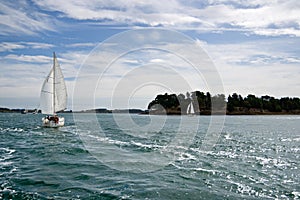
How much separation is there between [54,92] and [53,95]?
0.59m

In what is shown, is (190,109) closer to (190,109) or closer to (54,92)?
(190,109)

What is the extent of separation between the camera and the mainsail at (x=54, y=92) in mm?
56656

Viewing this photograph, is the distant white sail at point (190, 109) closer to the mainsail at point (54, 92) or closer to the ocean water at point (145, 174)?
the mainsail at point (54, 92)

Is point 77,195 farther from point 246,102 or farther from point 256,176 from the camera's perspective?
point 246,102

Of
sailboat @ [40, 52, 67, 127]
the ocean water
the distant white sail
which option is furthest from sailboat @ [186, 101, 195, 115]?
the ocean water

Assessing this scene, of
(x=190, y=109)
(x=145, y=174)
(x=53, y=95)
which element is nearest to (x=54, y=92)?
(x=53, y=95)

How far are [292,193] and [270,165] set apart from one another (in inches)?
303

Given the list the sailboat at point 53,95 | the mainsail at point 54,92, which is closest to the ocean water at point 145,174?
the sailboat at point 53,95

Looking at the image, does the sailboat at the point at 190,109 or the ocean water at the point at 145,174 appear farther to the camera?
the sailboat at the point at 190,109

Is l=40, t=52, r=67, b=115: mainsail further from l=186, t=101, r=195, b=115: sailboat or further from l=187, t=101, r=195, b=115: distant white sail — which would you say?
l=187, t=101, r=195, b=115: distant white sail

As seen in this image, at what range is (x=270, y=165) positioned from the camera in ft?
78.0

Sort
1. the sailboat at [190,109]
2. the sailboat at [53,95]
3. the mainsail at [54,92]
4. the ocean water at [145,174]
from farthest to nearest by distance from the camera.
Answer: the sailboat at [190,109]
the mainsail at [54,92]
the sailboat at [53,95]
the ocean water at [145,174]

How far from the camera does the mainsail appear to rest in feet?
186

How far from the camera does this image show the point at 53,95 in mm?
57125
